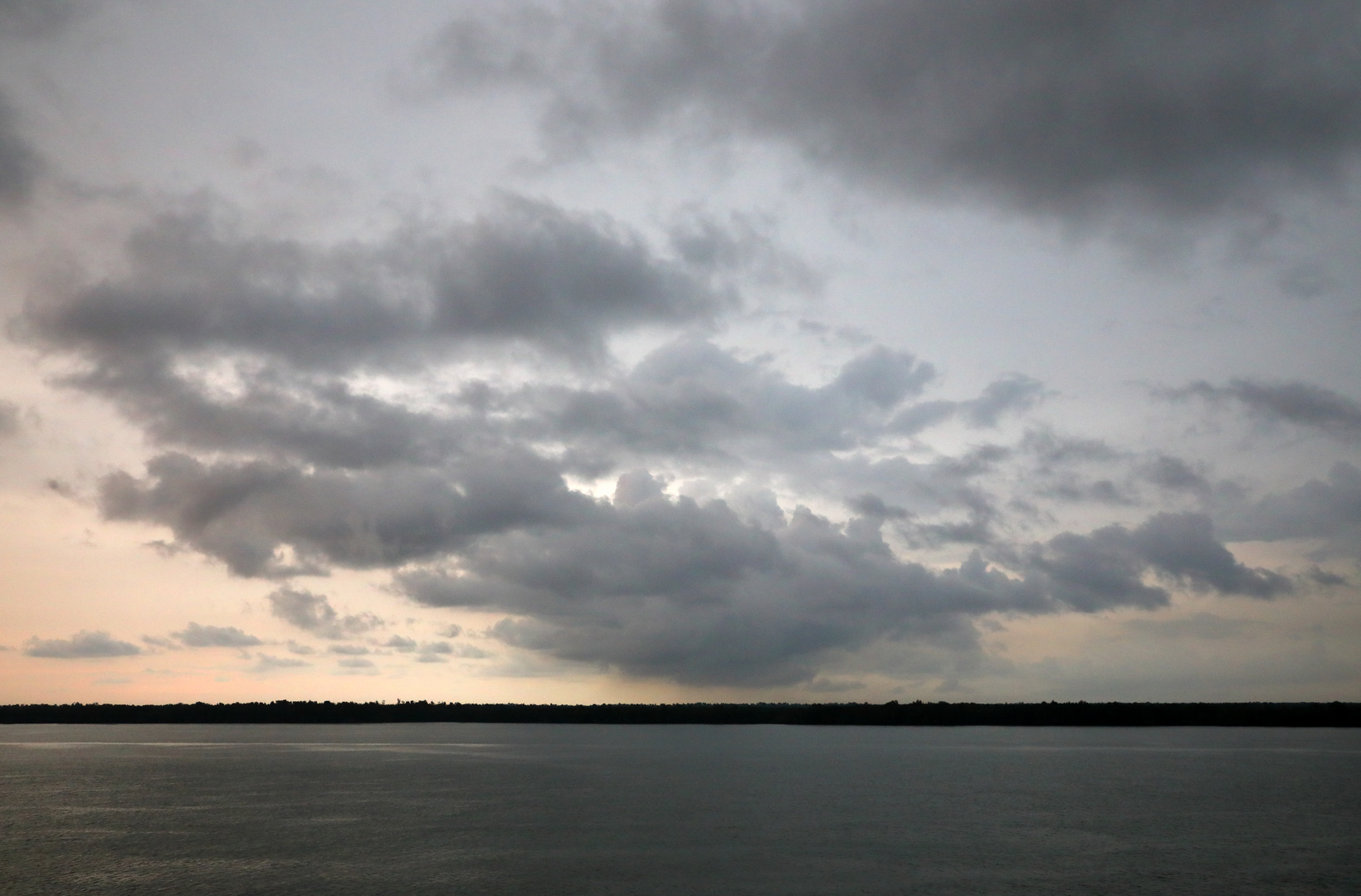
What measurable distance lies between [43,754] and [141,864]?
137586mm

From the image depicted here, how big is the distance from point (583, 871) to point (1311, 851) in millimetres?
38627

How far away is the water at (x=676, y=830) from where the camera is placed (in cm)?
4244

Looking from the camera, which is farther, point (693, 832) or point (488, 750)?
point (488, 750)

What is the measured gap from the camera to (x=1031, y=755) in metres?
152

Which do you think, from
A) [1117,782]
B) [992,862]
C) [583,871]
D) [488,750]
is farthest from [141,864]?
[488,750]

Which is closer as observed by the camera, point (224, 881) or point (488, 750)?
point (224, 881)

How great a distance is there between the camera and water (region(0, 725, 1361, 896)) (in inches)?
1671

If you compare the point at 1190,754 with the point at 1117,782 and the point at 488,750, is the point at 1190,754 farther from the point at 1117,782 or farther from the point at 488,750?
the point at 488,750

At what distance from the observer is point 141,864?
45.2 metres

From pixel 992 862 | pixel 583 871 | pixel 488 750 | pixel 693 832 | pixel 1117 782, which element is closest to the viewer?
pixel 583 871

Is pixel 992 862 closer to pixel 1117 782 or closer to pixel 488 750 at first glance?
pixel 1117 782

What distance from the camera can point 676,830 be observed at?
58.5 m

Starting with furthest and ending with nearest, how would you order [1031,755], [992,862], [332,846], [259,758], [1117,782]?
[1031,755] → [259,758] → [1117,782] → [332,846] → [992,862]

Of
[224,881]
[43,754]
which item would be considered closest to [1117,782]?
[224,881]
